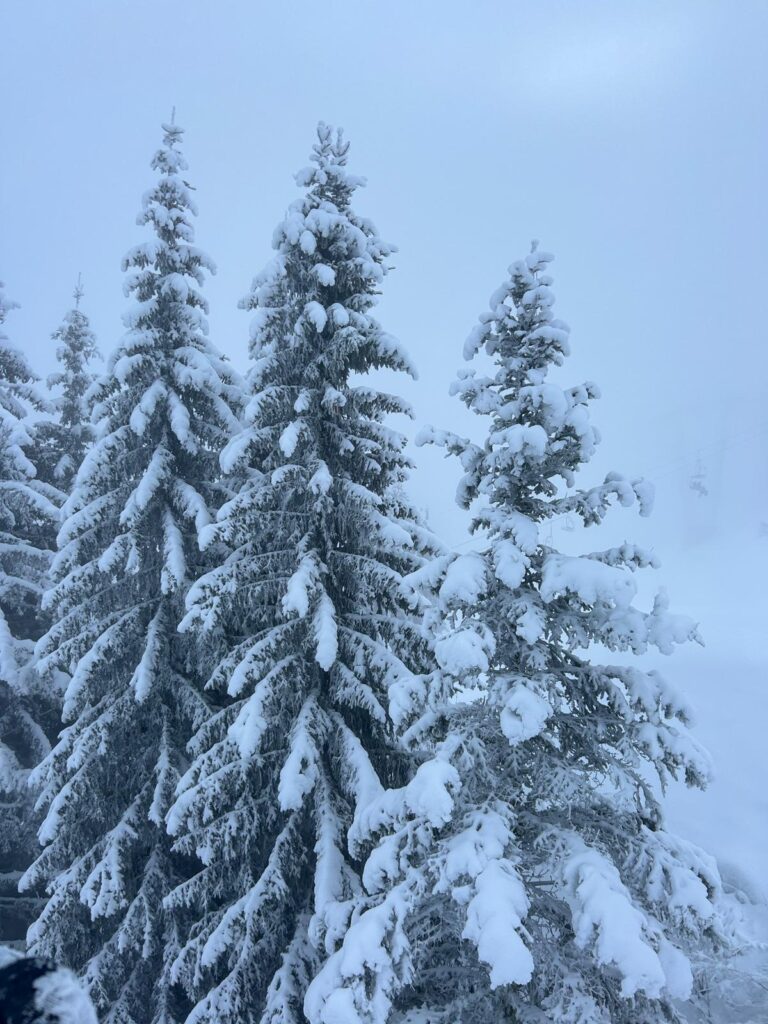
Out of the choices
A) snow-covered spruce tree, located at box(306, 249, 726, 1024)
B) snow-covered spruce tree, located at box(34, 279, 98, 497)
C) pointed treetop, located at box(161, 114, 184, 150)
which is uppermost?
pointed treetop, located at box(161, 114, 184, 150)

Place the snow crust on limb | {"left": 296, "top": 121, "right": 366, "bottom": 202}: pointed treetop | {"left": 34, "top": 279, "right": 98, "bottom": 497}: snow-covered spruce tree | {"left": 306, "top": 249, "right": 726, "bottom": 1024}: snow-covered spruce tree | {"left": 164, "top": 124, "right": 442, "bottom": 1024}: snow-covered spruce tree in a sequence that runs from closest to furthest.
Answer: {"left": 306, "top": 249, "right": 726, "bottom": 1024}: snow-covered spruce tree, the snow crust on limb, {"left": 164, "top": 124, "right": 442, "bottom": 1024}: snow-covered spruce tree, {"left": 296, "top": 121, "right": 366, "bottom": 202}: pointed treetop, {"left": 34, "top": 279, "right": 98, "bottom": 497}: snow-covered spruce tree

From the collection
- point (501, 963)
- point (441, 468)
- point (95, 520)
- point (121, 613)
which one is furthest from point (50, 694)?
point (441, 468)

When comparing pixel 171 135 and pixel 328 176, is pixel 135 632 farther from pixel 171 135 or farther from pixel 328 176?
pixel 171 135

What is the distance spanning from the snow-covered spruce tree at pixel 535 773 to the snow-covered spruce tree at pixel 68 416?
624 inches

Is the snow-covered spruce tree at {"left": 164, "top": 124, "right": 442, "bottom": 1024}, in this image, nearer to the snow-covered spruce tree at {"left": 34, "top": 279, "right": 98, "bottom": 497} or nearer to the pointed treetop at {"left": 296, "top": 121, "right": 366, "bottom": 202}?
the pointed treetop at {"left": 296, "top": 121, "right": 366, "bottom": 202}

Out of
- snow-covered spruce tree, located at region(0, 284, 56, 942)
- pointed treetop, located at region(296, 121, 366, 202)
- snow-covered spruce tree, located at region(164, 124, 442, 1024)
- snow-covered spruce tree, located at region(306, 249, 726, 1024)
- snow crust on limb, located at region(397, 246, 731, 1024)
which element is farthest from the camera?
snow-covered spruce tree, located at region(0, 284, 56, 942)

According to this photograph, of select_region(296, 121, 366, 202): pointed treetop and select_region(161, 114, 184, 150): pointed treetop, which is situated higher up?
select_region(161, 114, 184, 150): pointed treetop

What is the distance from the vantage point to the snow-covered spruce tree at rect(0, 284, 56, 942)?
15.6 metres

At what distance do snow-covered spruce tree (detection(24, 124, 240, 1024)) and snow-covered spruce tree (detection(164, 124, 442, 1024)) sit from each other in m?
1.41

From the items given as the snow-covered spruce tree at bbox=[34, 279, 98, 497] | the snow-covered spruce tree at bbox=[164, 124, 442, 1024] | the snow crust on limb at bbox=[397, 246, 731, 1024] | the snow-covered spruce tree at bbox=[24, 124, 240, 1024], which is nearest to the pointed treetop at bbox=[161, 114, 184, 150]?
the snow-covered spruce tree at bbox=[24, 124, 240, 1024]

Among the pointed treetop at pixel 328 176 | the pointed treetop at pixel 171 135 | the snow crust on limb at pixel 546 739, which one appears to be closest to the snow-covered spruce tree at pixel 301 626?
the pointed treetop at pixel 328 176

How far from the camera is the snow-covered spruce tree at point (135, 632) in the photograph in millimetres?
12117

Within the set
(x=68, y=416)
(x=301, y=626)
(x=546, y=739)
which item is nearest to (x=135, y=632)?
(x=301, y=626)

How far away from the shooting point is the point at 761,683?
33.8 metres
